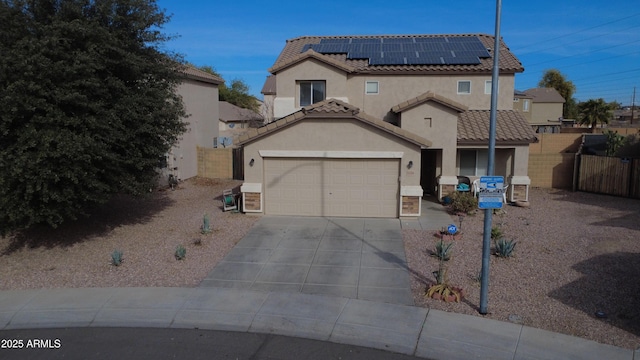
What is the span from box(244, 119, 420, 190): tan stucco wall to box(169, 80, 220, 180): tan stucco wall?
7.51 m

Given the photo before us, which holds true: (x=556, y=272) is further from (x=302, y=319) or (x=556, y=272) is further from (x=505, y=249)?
(x=302, y=319)

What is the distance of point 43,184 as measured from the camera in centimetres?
1091

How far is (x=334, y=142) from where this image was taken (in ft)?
53.1

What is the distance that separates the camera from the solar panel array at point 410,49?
69.8ft

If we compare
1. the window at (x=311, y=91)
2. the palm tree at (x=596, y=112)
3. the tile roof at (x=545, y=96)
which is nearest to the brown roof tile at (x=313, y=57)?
the window at (x=311, y=91)

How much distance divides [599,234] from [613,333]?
6.90 metres

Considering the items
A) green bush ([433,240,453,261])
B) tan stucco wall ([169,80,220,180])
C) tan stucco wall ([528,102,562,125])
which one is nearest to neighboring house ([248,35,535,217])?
green bush ([433,240,453,261])

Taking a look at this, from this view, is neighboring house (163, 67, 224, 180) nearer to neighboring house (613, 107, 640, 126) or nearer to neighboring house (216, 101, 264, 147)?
neighboring house (216, 101, 264, 147)

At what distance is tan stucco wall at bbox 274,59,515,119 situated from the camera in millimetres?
20859

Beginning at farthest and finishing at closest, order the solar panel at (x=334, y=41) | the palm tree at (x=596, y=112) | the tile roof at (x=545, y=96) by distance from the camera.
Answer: the tile roof at (x=545, y=96) < the palm tree at (x=596, y=112) < the solar panel at (x=334, y=41)

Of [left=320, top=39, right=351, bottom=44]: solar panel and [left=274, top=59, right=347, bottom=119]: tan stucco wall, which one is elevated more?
[left=320, top=39, right=351, bottom=44]: solar panel

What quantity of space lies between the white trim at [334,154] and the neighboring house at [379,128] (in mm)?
33

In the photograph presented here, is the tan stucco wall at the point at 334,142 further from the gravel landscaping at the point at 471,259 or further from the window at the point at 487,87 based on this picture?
the window at the point at 487,87

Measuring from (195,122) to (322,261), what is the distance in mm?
16420
